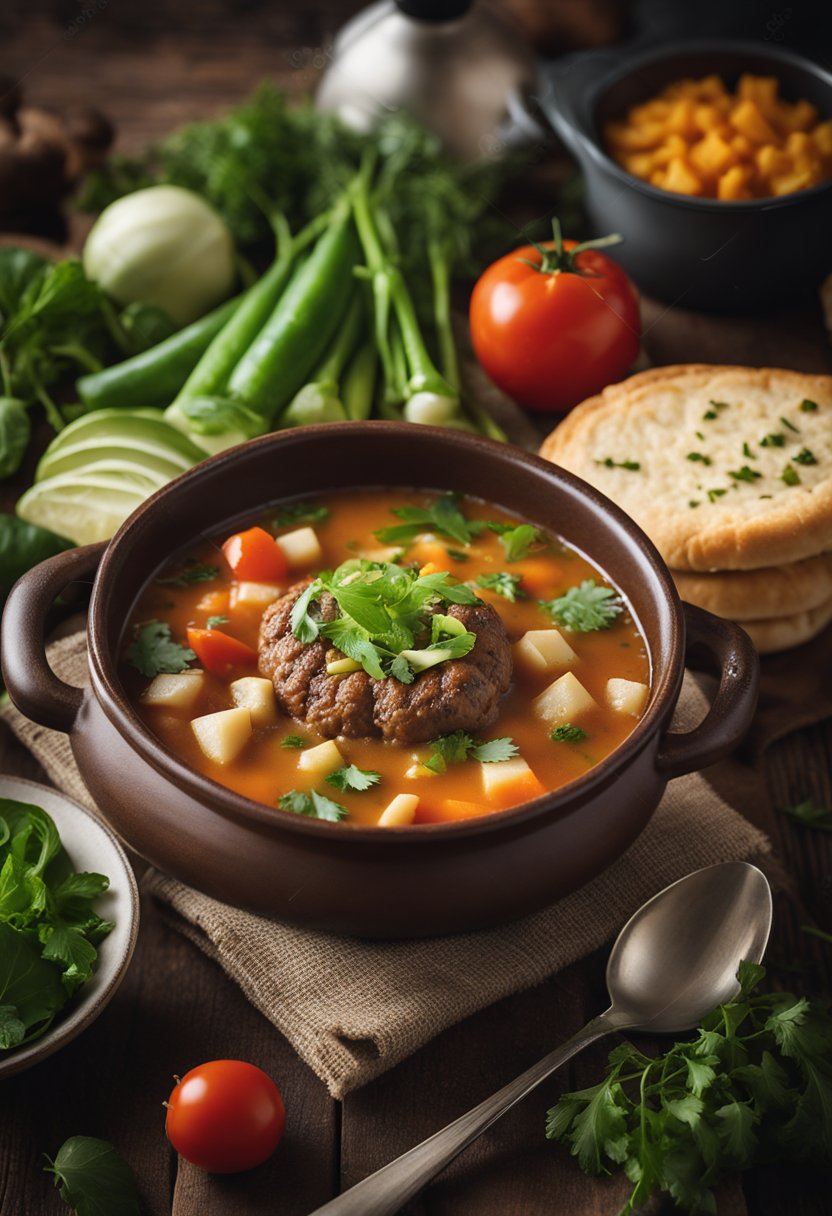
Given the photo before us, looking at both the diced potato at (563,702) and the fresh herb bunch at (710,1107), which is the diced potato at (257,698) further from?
the fresh herb bunch at (710,1107)

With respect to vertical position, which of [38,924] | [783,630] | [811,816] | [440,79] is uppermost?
[440,79]

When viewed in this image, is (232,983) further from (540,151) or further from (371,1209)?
(540,151)

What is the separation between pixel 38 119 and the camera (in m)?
5.37

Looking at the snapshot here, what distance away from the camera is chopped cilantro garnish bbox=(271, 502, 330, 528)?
363 cm

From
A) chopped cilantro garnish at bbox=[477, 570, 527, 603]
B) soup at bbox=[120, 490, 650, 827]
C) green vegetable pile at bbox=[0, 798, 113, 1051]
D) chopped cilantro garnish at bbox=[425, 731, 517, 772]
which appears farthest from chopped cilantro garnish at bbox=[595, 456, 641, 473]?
green vegetable pile at bbox=[0, 798, 113, 1051]

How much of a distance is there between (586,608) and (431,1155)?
136 centimetres

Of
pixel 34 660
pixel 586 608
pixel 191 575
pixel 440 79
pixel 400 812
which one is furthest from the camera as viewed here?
pixel 440 79

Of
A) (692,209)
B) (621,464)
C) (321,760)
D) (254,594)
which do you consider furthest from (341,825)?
(692,209)

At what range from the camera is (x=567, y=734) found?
3.06 m

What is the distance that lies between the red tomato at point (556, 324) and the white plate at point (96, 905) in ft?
7.31

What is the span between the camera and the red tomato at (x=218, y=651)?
3.20 m

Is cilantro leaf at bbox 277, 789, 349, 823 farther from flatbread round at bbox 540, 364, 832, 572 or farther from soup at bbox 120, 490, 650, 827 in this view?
flatbread round at bbox 540, 364, 832, 572

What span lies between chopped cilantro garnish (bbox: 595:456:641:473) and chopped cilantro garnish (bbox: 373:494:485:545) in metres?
0.65

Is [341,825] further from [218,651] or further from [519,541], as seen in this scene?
[519,541]
